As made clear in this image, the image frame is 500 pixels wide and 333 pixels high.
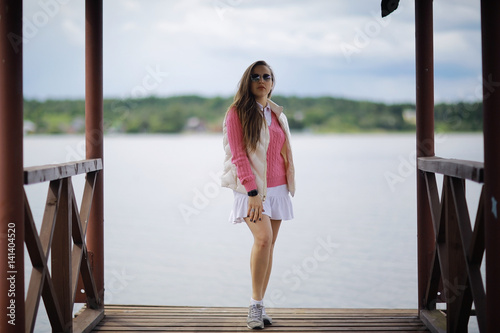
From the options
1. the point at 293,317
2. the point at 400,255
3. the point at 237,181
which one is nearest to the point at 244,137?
the point at 237,181

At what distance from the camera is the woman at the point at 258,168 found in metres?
3.14

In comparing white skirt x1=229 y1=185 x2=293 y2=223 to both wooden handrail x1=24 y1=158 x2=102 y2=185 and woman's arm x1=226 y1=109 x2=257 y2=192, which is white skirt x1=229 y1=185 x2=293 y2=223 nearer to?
woman's arm x1=226 y1=109 x2=257 y2=192

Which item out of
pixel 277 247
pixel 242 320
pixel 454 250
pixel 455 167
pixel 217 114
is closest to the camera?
pixel 455 167

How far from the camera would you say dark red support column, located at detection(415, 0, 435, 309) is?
11.1 ft

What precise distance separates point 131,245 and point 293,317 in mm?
5523

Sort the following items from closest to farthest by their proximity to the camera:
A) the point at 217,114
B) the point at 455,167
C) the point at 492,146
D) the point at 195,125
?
the point at 492,146 → the point at 455,167 → the point at 217,114 → the point at 195,125

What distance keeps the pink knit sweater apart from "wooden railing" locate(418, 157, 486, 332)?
0.79 meters

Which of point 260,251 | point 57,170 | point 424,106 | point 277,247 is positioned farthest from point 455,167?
point 277,247

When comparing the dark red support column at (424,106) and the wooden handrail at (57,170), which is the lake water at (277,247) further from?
the wooden handrail at (57,170)

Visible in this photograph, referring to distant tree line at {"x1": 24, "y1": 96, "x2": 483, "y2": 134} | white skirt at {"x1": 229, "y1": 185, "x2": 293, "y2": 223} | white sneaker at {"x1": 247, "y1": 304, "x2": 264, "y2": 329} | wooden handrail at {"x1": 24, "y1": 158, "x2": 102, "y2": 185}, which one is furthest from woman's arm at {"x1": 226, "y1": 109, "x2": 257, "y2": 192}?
distant tree line at {"x1": 24, "y1": 96, "x2": 483, "y2": 134}

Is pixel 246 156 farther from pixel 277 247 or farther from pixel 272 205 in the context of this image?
pixel 277 247

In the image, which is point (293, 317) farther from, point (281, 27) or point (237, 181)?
point (281, 27)

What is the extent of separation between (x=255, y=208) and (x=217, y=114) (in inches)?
1310

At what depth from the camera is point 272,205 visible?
323 cm
